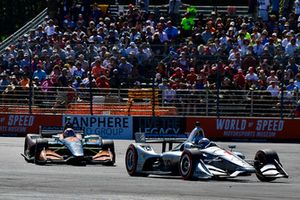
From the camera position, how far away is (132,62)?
3186cm

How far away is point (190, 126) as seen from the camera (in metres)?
Result: 29.7

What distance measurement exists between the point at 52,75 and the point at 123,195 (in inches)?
687

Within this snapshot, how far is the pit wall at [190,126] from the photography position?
29469 mm

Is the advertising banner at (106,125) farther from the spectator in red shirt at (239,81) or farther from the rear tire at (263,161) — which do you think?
the rear tire at (263,161)

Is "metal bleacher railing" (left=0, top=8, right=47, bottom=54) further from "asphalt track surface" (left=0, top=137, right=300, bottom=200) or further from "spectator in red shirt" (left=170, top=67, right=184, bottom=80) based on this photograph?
"asphalt track surface" (left=0, top=137, right=300, bottom=200)

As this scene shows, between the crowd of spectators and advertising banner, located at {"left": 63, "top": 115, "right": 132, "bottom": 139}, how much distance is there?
96 cm

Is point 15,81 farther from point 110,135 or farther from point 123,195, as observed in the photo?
point 123,195

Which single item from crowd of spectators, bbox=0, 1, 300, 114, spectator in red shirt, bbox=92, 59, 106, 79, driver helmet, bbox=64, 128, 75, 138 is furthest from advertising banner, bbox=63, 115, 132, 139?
driver helmet, bbox=64, 128, 75, 138

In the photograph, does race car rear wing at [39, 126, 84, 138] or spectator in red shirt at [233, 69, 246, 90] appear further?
spectator in red shirt at [233, 69, 246, 90]

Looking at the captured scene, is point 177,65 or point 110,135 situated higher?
point 177,65

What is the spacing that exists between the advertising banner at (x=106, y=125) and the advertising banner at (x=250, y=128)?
1.87m

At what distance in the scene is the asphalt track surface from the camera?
14008 millimetres

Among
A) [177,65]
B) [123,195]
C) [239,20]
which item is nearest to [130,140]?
[177,65]

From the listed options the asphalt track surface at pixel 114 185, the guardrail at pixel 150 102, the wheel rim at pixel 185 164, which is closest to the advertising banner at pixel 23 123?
the guardrail at pixel 150 102
